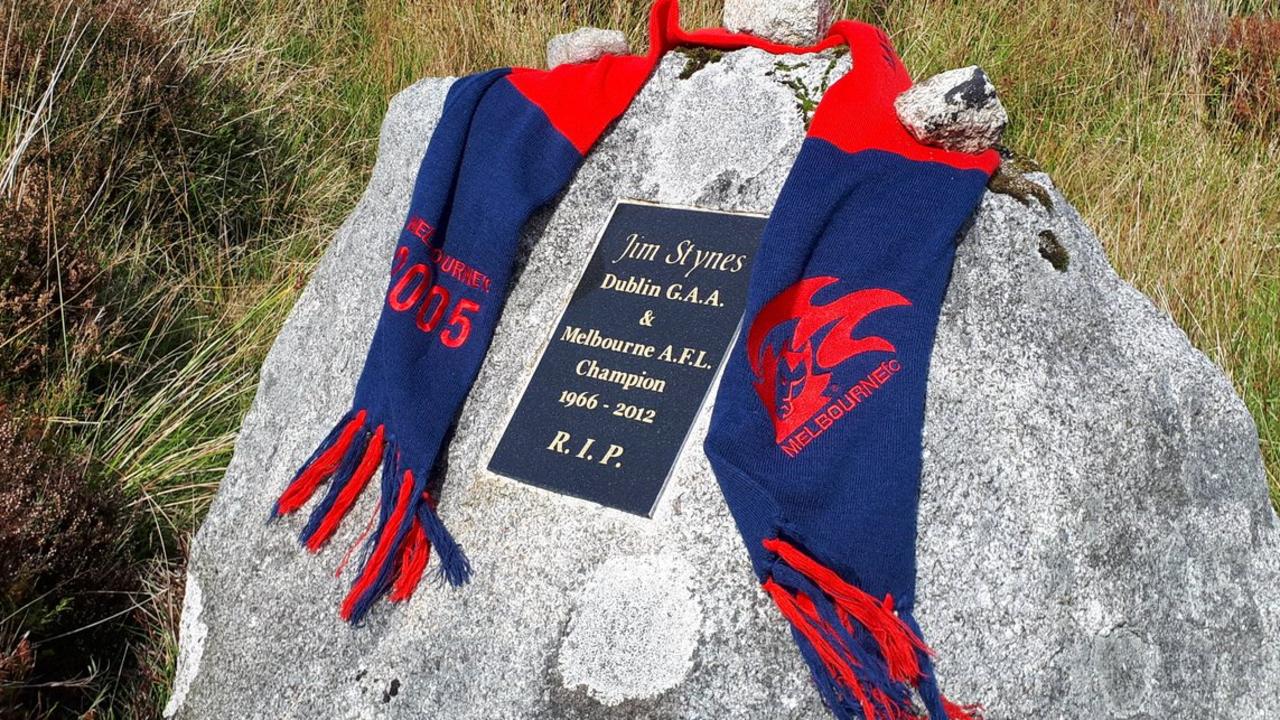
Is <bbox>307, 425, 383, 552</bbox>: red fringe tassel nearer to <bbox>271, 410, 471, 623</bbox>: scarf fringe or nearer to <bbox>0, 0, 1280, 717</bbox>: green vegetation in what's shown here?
<bbox>271, 410, 471, 623</bbox>: scarf fringe

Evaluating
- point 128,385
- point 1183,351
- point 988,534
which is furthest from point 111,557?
point 1183,351

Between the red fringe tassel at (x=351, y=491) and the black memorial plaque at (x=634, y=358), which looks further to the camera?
the red fringe tassel at (x=351, y=491)

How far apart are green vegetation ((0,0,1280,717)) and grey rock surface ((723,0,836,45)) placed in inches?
63.2

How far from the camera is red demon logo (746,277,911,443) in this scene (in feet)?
6.48

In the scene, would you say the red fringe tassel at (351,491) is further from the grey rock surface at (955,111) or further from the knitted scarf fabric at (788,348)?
the grey rock surface at (955,111)

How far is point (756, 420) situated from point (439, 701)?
2.54 feet

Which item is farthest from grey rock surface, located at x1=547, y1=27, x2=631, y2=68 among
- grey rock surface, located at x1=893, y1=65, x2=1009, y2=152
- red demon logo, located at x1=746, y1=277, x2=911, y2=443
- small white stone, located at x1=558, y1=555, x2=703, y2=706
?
small white stone, located at x1=558, y1=555, x2=703, y2=706

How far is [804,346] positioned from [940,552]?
0.42 m

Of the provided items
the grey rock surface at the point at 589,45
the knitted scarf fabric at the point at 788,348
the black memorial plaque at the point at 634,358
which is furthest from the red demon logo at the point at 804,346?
the grey rock surface at the point at 589,45

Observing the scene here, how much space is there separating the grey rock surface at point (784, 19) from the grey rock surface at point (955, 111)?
520mm

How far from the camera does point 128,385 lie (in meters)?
3.34

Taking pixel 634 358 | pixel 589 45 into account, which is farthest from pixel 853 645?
pixel 589 45

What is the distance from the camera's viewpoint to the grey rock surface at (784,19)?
2.56m

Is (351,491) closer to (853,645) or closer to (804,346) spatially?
(804,346)
